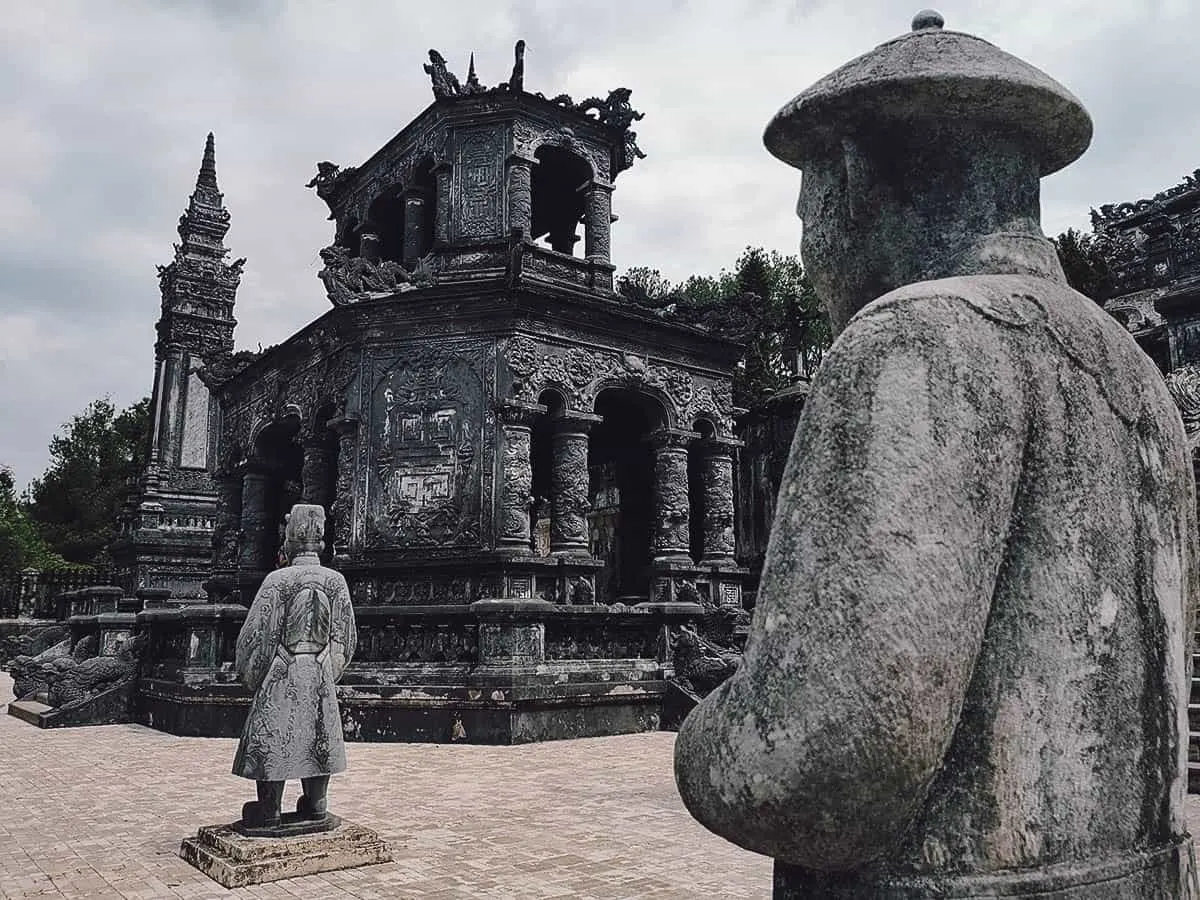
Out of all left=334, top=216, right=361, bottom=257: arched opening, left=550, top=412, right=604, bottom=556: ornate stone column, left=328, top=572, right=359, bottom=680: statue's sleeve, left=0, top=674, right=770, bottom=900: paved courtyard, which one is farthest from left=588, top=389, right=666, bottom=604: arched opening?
left=328, top=572, right=359, bottom=680: statue's sleeve

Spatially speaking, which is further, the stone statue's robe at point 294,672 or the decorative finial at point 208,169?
the decorative finial at point 208,169

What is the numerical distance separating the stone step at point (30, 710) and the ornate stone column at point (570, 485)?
8186 mm

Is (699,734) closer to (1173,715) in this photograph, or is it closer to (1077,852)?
(1077,852)

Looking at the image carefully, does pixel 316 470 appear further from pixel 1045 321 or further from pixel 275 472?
pixel 1045 321

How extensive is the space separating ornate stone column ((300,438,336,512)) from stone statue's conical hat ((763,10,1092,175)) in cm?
1597

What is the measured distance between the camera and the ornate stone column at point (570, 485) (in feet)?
50.8

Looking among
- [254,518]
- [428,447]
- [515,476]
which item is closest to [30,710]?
[254,518]

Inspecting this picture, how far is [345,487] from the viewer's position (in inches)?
618

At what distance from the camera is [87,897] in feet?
17.2

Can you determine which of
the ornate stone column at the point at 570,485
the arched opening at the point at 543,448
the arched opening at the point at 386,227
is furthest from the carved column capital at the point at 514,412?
the arched opening at the point at 386,227

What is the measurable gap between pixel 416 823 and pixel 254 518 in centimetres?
1385

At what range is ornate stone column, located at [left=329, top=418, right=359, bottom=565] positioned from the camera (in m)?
15.5

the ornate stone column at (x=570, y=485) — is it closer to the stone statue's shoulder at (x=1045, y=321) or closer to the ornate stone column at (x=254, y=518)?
the ornate stone column at (x=254, y=518)

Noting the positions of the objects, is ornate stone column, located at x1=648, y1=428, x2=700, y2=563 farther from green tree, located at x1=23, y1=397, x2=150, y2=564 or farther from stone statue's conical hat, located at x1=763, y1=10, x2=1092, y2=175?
green tree, located at x1=23, y1=397, x2=150, y2=564
